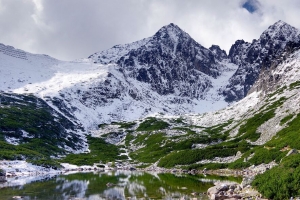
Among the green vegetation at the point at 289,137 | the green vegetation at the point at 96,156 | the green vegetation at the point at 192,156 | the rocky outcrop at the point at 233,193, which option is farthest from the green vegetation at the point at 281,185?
the green vegetation at the point at 96,156

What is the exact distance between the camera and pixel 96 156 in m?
156

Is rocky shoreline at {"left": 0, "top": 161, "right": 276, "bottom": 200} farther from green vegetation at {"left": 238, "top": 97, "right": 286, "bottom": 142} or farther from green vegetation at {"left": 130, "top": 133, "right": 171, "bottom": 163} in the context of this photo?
green vegetation at {"left": 238, "top": 97, "right": 286, "bottom": 142}

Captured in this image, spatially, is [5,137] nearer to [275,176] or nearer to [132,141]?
[132,141]

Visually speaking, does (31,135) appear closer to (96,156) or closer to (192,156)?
(96,156)

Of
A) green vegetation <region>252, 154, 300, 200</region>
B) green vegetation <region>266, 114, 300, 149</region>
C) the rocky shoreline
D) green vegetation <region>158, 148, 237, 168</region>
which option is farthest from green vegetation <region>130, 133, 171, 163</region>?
green vegetation <region>252, 154, 300, 200</region>

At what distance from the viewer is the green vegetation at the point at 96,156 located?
13450 cm

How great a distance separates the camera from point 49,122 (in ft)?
652

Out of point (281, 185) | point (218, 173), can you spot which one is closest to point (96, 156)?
point (218, 173)

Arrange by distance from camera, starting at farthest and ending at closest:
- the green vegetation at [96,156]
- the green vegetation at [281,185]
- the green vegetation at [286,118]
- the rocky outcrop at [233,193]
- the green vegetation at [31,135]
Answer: the green vegetation at [96,156]
the green vegetation at [31,135]
the green vegetation at [286,118]
the rocky outcrop at [233,193]
the green vegetation at [281,185]

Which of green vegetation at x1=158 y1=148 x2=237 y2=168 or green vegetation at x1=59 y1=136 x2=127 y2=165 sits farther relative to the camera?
green vegetation at x1=59 y1=136 x2=127 y2=165

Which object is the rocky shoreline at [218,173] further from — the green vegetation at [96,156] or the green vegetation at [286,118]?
the green vegetation at [286,118]

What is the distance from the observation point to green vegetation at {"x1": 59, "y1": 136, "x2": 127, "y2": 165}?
134500 mm

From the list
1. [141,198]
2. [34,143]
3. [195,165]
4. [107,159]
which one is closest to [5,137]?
[34,143]

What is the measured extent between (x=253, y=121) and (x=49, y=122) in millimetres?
131023
